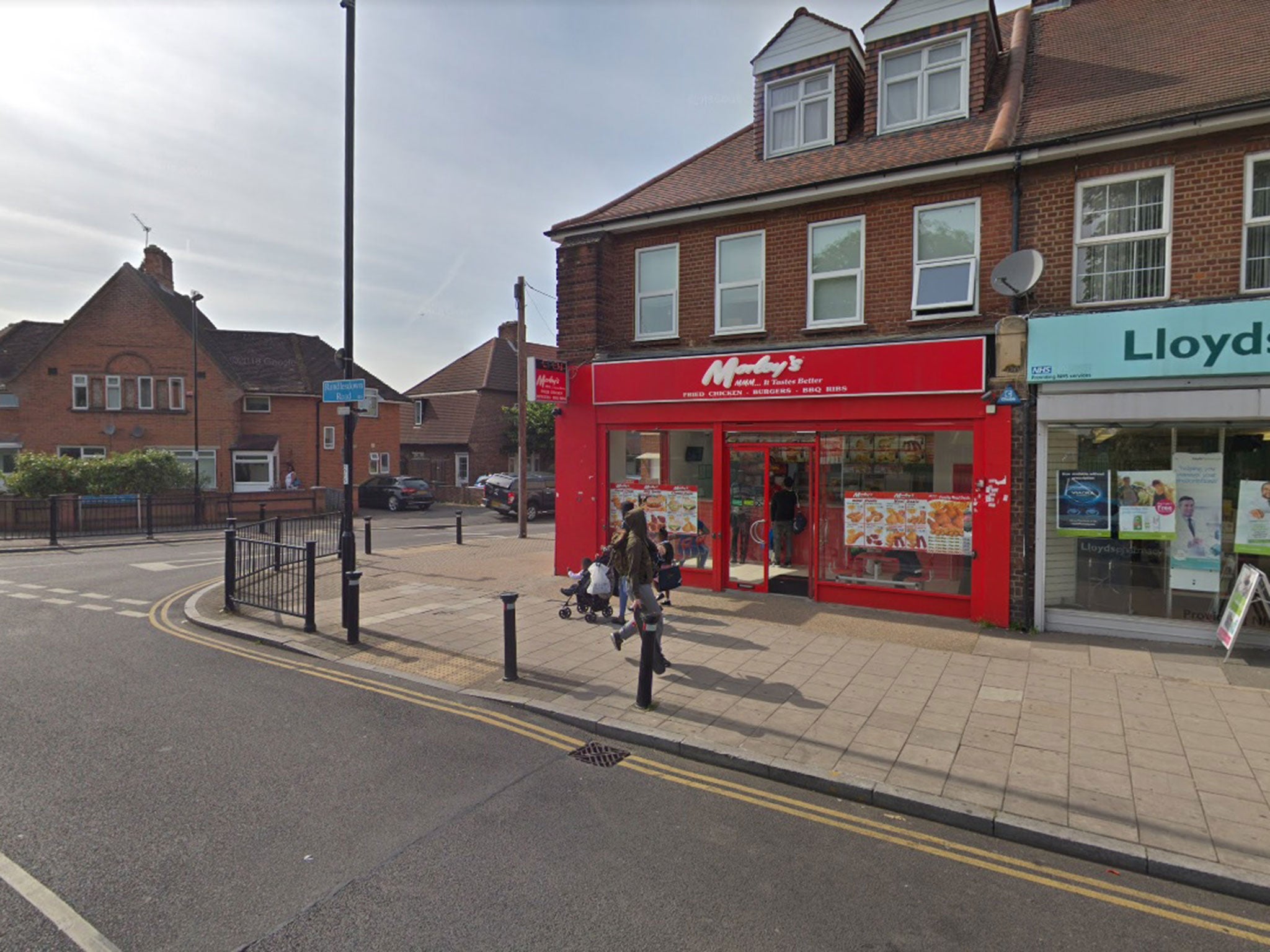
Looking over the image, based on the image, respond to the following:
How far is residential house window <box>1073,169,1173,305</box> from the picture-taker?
827cm

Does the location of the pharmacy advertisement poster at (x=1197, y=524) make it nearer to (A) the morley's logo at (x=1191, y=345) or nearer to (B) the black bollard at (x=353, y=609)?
(A) the morley's logo at (x=1191, y=345)

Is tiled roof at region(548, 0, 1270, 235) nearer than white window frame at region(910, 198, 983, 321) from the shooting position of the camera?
Yes

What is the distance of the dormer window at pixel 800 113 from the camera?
11297mm

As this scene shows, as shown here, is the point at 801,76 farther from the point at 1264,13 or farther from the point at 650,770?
the point at 650,770

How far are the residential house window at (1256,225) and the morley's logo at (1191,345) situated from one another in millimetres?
707

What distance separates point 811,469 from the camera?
34.2ft

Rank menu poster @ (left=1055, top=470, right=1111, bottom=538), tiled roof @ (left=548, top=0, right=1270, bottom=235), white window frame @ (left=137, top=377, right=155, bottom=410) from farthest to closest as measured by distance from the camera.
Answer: white window frame @ (left=137, top=377, right=155, bottom=410)
menu poster @ (left=1055, top=470, right=1111, bottom=538)
tiled roof @ (left=548, top=0, right=1270, bottom=235)

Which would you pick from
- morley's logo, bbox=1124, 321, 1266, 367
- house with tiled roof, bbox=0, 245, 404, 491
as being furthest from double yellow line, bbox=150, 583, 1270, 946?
house with tiled roof, bbox=0, 245, 404, 491

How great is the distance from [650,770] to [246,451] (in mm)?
30983

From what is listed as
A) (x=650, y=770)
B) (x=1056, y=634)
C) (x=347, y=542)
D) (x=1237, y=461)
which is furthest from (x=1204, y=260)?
(x=347, y=542)

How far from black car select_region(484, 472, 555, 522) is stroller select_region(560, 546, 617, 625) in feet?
55.7

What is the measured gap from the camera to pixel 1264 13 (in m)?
9.62

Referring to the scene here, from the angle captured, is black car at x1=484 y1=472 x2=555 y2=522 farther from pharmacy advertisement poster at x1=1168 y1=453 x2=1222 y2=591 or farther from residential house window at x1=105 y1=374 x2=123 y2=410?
pharmacy advertisement poster at x1=1168 y1=453 x2=1222 y2=591

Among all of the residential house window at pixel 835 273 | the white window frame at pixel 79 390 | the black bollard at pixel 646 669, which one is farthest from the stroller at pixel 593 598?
the white window frame at pixel 79 390
